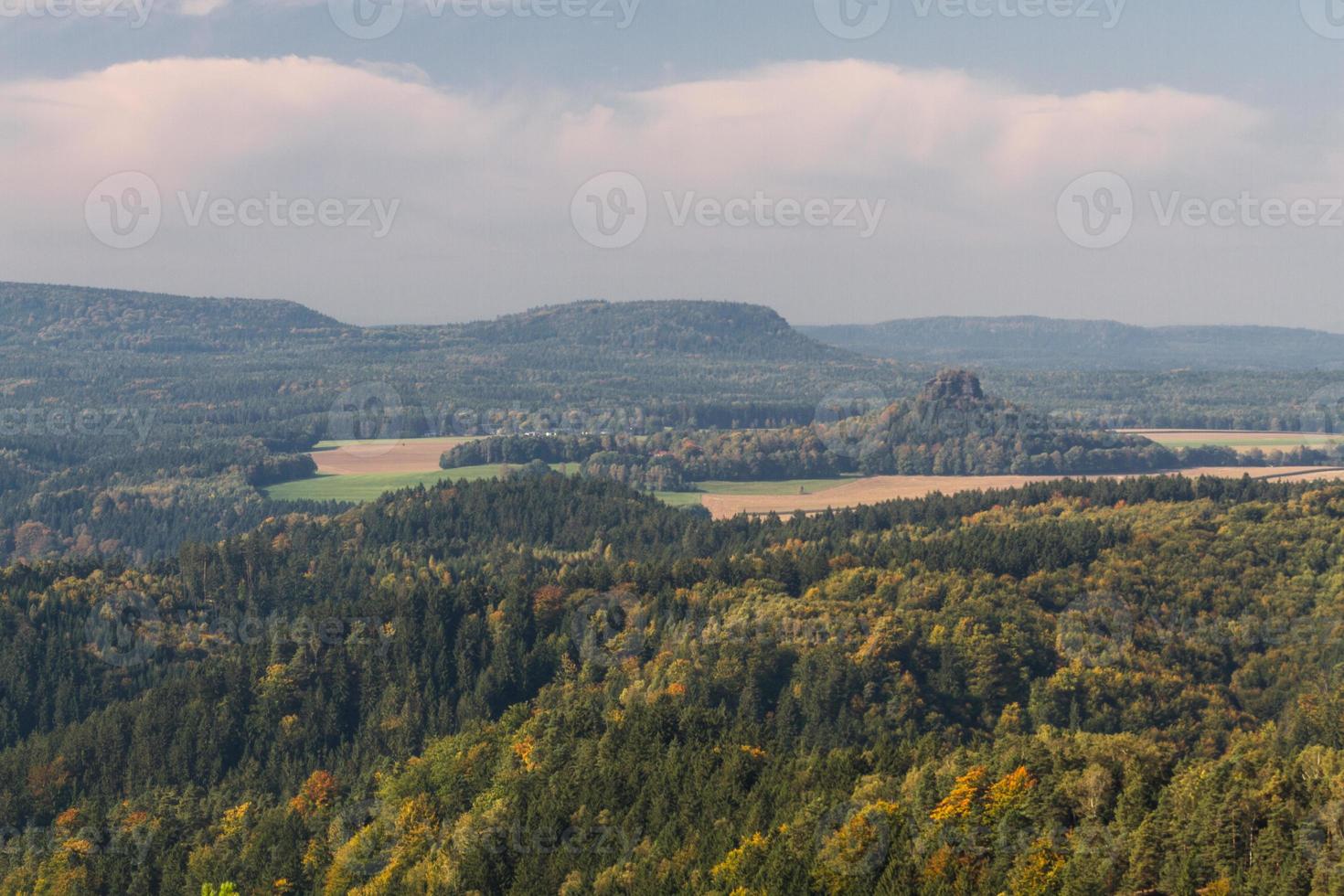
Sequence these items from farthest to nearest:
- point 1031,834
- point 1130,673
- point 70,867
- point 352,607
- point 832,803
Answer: point 352,607 < point 1130,673 < point 70,867 < point 832,803 < point 1031,834

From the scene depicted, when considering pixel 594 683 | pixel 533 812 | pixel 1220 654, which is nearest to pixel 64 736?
pixel 594 683

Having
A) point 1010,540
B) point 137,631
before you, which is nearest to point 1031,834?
point 1010,540

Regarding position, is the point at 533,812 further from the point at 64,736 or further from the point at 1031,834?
the point at 64,736

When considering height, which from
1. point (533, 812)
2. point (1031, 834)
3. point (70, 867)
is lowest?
point (70, 867)

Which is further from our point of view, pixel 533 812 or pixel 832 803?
pixel 533 812

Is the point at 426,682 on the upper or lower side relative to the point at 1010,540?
lower

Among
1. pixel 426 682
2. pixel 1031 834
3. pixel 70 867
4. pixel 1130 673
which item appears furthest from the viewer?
pixel 426 682

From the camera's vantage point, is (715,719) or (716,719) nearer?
(715,719)
